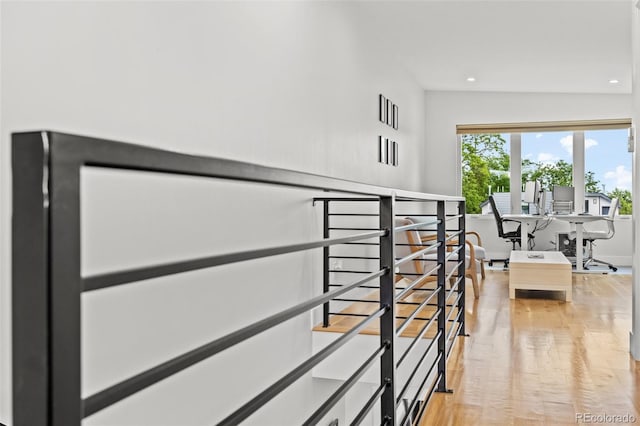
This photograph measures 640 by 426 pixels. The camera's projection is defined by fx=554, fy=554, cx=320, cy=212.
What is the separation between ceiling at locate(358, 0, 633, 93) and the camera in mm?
4812

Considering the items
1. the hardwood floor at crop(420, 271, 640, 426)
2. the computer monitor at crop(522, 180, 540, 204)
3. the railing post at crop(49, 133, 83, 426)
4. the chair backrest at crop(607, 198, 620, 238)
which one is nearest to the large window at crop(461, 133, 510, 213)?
the computer monitor at crop(522, 180, 540, 204)

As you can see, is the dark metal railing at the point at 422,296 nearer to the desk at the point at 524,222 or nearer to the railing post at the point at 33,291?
the railing post at the point at 33,291

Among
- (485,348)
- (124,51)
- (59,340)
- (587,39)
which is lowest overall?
(485,348)

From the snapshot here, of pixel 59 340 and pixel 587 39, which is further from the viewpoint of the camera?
pixel 587 39

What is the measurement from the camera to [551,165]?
28.7 feet

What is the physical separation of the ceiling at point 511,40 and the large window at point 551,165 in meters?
1.07

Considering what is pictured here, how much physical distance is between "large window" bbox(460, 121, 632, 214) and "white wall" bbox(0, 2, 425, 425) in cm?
556

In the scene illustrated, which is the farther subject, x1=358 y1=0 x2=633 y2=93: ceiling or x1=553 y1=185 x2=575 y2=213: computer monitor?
x1=553 y1=185 x2=575 y2=213: computer monitor

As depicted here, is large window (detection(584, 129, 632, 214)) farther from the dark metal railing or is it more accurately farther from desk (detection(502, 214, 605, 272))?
the dark metal railing

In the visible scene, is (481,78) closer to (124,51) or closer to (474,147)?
(474,147)

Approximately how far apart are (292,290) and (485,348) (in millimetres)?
1386

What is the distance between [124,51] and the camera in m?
1.89

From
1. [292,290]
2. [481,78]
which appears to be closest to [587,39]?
[481,78]

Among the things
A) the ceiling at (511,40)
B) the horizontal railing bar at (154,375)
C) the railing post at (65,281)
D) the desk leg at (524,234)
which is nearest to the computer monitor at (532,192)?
the desk leg at (524,234)
